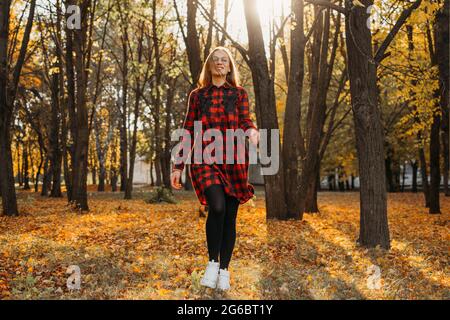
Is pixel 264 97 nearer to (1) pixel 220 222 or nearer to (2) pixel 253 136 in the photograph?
(2) pixel 253 136

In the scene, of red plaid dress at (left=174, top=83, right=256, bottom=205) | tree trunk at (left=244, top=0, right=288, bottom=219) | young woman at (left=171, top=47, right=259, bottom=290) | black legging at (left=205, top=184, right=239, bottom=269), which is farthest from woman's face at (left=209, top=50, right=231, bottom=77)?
tree trunk at (left=244, top=0, right=288, bottom=219)

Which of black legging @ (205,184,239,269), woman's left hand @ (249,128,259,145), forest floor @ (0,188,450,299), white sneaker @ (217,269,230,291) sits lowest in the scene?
forest floor @ (0,188,450,299)

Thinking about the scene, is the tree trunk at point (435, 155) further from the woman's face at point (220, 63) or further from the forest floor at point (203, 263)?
the woman's face at point (220, 63)

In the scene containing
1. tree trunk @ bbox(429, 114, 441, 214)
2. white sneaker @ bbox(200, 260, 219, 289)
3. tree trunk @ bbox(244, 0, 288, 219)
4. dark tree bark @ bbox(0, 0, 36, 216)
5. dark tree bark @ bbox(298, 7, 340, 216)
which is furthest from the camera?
tree trunk @ bbox(429, 114, 441, 214)

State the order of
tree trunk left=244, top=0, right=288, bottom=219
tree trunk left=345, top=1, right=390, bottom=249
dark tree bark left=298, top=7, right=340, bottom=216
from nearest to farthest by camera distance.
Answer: tree trunk left=345, top=1, right=390, bottom=249 → tree trunk left=244, top=0, right=288, bottom=219 → dark tree bark left=298, top=7, right=340, bottom=216

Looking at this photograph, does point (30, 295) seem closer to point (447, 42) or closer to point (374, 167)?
point (374, 167)

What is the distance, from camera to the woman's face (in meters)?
4.64

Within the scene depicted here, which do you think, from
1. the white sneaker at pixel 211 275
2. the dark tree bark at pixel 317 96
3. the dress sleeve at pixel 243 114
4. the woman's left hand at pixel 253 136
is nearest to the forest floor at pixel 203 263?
the white sneaker at pixel 211 275

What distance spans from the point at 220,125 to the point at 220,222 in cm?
90

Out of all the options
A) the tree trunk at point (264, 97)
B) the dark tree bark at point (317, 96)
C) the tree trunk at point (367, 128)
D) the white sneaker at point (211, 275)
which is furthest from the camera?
the dark tree bark at point (317, 96)

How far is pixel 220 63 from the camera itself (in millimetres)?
4645

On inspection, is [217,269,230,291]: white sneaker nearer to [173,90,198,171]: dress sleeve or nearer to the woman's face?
[173,90,198,171]: dress sleeve

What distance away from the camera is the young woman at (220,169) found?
439 cm
